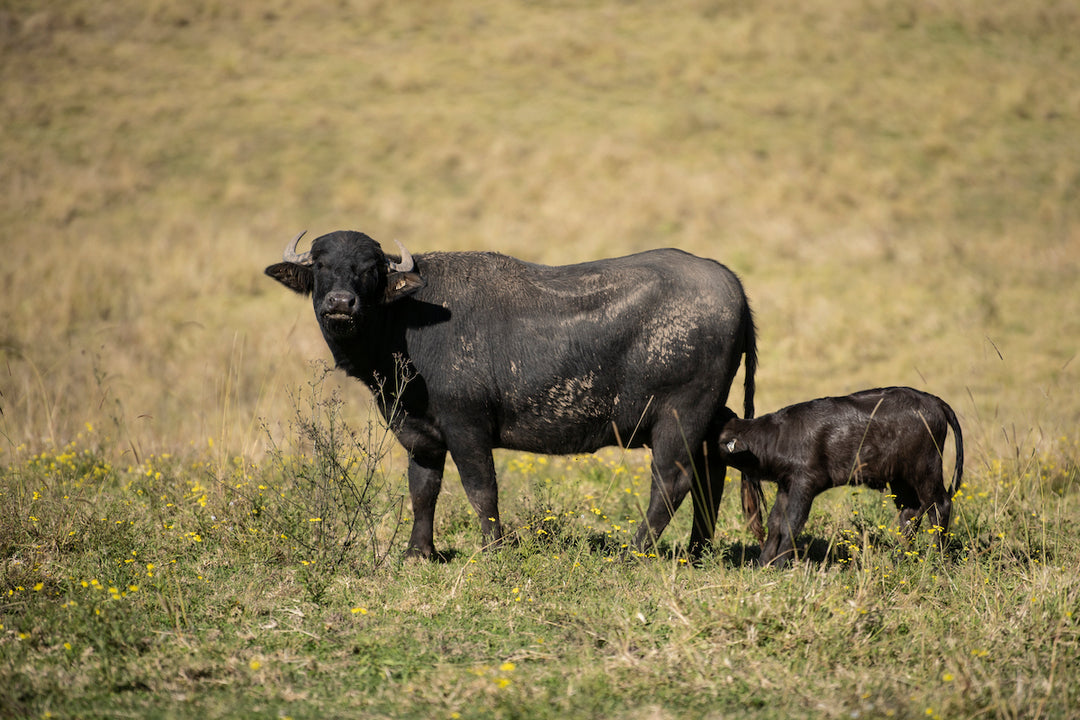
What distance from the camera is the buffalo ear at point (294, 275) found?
24.2 ft

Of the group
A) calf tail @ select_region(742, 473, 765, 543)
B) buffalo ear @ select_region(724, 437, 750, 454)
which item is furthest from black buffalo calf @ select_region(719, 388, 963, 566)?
calf tail @ select_region(742, 473, 765, 543)

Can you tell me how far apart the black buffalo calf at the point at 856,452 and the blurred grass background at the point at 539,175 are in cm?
320

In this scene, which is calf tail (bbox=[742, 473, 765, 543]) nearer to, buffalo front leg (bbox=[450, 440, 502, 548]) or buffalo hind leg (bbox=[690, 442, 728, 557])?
buffalo hind leg (bbox=[690, 442, 728, 557])

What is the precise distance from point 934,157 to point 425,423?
22720 mm

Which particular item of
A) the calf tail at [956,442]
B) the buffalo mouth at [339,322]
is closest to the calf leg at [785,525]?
the calf tail at [956,442]

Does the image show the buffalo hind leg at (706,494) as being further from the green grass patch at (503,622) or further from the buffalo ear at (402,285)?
the buffalo ear at (402,285)

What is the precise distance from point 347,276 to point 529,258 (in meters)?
13.5

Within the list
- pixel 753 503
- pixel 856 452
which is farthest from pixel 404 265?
pixel 856 452

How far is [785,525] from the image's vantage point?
23.3 feet

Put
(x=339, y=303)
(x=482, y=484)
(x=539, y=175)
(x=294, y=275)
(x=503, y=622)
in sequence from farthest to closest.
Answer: (x=539, y=175) < (x=294, y=275) < (x=482, y=484) < (x=339, y=303) < (x=503, y=622)

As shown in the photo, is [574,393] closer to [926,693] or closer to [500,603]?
[500,603]

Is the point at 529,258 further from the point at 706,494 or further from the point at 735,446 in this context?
the point at 735,446

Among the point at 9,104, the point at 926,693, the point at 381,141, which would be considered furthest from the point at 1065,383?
the point at 9,104

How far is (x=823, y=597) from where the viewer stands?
18.8 ft
